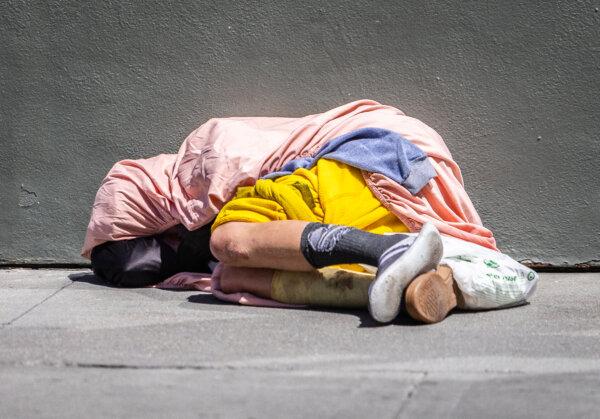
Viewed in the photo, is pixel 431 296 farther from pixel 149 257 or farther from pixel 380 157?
pixel 149 257

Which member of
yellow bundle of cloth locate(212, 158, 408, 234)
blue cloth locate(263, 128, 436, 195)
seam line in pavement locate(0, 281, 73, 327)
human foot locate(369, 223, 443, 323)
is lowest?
seam line in pavement locate(0, 281, 73, 327)

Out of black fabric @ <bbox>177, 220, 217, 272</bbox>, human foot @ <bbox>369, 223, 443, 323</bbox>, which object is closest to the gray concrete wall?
black fabric @ <bbox>177, 220, 217, 272</bbox>

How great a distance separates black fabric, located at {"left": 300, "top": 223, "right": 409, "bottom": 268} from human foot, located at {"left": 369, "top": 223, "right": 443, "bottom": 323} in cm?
8

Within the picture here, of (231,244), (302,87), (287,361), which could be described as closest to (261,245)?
(231,244)

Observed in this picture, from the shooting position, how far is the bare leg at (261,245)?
4.01 meters

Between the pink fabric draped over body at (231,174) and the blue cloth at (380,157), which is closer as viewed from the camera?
the blue cloth at (380,157)

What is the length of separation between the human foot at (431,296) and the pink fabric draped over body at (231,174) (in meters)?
0.37

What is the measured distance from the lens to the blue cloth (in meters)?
4.26

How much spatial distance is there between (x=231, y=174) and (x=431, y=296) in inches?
42.9

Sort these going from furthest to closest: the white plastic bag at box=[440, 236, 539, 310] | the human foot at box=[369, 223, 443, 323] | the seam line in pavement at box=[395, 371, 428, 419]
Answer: the white plastic bag at box=[440, 236, 539, 310]
the human foot at box=[369, 223, 443, 323]
the seam line in pavement at box=[395, 371, 428, 419]

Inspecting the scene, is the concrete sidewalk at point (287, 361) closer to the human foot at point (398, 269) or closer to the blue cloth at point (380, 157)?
the human foot at point (398, 269)

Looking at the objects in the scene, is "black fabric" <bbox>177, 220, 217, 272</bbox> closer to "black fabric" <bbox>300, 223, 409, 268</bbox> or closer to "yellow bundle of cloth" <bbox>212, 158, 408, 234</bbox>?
"yellow bundle of cloth" <bbox>212, 158, 408, 234</bbox>

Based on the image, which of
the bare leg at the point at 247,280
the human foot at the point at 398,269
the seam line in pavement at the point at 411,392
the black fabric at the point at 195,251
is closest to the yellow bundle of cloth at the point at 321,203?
the bare leg at the point at 247,280

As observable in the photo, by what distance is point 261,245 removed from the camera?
4.08m
